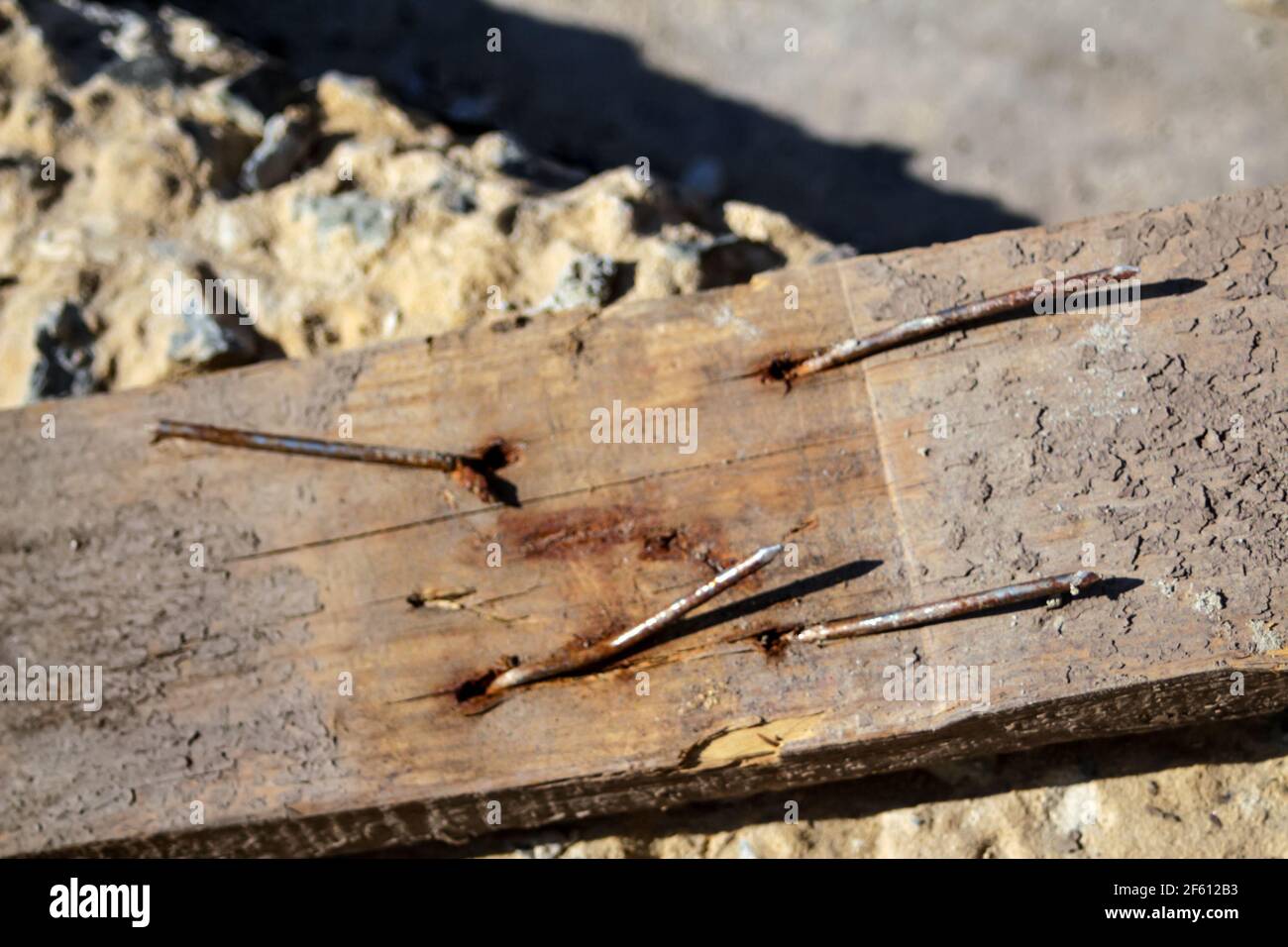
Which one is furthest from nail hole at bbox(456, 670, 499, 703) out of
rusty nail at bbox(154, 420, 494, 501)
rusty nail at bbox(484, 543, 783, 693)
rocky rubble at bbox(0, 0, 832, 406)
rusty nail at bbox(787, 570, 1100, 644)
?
rocky rubble at bbox(0, 0, 832, 406)

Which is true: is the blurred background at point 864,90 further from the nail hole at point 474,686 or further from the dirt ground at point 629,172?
the nail hole at point 474,686

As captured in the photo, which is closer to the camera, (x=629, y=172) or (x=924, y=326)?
(x=924, y=326)

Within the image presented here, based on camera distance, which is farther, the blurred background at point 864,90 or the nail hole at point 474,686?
the blurred background at point 864,90

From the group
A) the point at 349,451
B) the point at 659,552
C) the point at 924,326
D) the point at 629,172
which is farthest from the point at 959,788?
the point at 629,172

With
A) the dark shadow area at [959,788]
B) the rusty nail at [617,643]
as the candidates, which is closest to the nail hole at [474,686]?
the rusty nail at [617,643]

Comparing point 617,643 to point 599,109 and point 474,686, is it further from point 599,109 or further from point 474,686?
point 599,109
